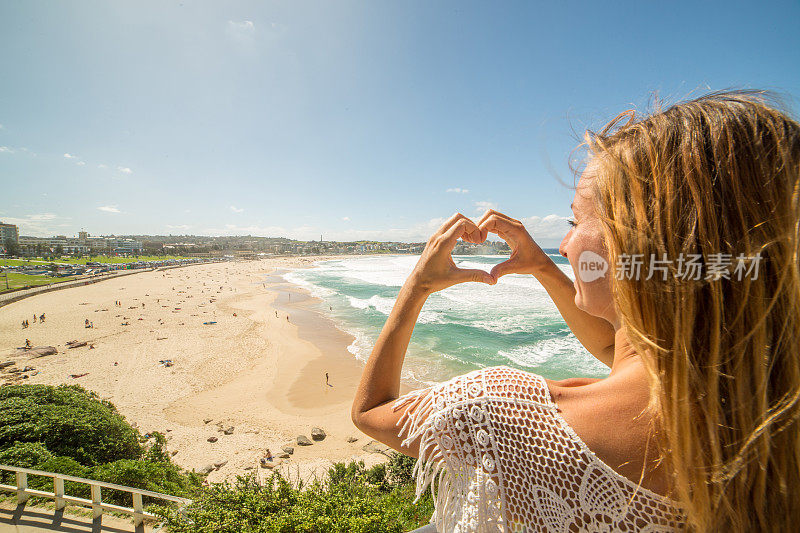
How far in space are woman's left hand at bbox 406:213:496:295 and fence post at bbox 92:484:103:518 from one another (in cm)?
534

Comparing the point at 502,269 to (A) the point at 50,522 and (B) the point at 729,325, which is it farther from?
(A) the point at 50,522

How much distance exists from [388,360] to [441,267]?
1.22 ft

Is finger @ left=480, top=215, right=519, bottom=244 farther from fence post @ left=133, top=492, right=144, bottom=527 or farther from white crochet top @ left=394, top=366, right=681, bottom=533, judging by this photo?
fence post @ left=133, top=492, right=144, bottom=527

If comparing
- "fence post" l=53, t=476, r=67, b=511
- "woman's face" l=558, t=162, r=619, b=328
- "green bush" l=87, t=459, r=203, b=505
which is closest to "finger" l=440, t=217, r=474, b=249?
"woman's face" l=558, t=162, r=619, b=328

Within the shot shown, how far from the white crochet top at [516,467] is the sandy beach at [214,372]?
859 cm

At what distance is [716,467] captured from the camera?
2.14 ft

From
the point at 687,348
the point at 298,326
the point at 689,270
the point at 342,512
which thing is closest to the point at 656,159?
the point at 689,270

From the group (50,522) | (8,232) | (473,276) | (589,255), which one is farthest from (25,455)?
(8,232)

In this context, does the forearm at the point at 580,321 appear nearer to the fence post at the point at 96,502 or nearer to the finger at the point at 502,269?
the finger at the point at 502,269

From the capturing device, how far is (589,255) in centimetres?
92

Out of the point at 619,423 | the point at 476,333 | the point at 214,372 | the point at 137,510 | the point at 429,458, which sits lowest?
the point at 214,372

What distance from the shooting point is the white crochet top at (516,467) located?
645mm

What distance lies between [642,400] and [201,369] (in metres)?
18.5

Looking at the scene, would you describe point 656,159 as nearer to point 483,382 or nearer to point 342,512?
point 483,382
